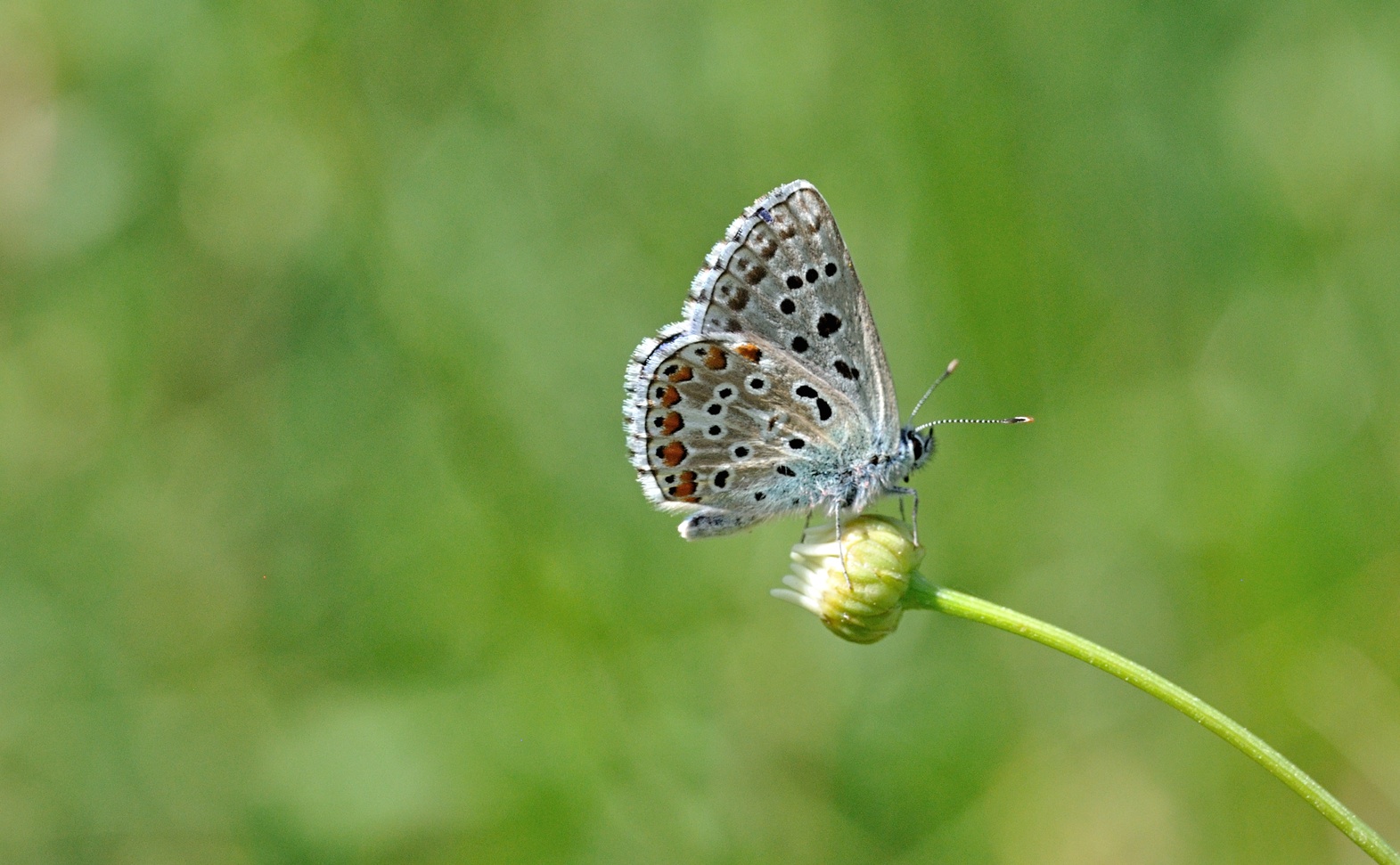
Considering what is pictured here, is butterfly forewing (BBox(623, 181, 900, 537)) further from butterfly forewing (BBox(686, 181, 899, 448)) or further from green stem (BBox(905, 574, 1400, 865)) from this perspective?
→ green stem (BBox(905, 574, 1400, 865))

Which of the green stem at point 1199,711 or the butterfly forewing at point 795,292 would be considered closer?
the green stem at point 1199,711

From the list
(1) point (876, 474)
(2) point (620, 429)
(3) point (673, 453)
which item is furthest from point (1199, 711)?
(2) point (620, 429)

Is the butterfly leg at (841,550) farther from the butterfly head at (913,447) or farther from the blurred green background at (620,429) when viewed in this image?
the blurred green background at (620,429)

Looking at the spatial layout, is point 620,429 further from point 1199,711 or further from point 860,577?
point 1199,711

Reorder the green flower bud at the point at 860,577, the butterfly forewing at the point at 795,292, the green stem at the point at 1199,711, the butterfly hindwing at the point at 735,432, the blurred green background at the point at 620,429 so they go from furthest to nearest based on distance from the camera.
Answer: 1. the blurred green background at the point at 620,429
2. the butterfly hindwing at the point at 735,432
3. the butterfly forewing at the point at 795,292
4. the green flower bud at the point at 860,577
5. the green stem at the point at 1199,711

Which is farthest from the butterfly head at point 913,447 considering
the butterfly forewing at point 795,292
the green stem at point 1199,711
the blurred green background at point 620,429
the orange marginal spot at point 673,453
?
the blurred green background at point 620,429
